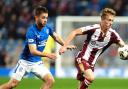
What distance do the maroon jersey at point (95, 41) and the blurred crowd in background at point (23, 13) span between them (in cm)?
912

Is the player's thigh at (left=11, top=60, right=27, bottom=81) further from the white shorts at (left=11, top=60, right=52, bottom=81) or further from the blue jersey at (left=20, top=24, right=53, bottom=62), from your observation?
the blue jersey at (left=20, top=24, right=53, bottom=62)

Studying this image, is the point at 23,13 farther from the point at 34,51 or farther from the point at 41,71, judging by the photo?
the point at 34,51

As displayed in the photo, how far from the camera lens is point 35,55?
400 inches

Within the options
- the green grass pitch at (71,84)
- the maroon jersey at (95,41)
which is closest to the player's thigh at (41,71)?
the maroon jersey at (95,41)

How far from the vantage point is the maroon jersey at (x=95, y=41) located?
1059cm

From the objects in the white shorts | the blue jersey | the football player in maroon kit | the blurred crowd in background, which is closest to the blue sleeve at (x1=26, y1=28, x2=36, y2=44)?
the blue jersey

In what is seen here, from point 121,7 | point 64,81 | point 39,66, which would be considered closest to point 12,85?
point 39,66

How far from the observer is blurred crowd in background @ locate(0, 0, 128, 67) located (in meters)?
20.0

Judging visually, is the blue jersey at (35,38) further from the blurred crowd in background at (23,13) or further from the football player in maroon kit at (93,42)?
the blurred crowd in background at (23,13)

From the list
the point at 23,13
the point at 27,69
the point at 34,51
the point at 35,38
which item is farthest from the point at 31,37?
the point at 23,13

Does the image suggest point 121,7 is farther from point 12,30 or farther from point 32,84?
point 32,84

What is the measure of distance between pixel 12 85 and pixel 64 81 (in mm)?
6809

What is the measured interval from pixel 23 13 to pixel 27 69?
424 inches

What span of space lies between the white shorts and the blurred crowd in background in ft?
30.7
